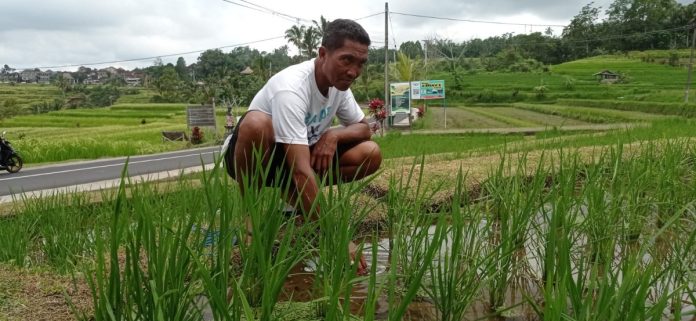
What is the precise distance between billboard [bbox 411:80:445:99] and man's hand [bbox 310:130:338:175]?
55.9 ft

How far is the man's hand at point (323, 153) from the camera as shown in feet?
6.35

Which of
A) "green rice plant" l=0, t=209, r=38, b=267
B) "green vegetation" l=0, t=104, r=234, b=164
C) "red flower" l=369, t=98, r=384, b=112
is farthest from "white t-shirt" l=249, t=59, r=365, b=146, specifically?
"red flower" l=369, t=98, r=384, b=112

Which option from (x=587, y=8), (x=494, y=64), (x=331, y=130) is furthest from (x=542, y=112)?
(x=587, y=8)

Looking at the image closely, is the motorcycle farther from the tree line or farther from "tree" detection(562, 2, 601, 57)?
"tree" detection(562, 2, 601, 57)

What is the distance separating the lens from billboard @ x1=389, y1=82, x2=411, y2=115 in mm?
18953

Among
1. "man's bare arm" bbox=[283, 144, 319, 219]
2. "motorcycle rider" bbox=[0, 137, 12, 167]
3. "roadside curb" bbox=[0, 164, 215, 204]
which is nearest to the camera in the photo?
"man's bare arm" bbox=[283, 144, 319, 219]

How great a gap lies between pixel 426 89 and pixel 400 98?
93 centimetres

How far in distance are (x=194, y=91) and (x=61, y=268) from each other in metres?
47.0

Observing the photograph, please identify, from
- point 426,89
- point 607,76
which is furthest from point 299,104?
point 607,76

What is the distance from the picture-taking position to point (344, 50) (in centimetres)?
179

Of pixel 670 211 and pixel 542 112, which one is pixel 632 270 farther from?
pixel 542 112

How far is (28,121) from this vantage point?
29469mm

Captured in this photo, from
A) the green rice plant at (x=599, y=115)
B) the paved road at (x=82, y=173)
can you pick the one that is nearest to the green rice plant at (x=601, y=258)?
the paved road at (x=82, y=173)

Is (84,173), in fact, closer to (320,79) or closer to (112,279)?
(320,79)
